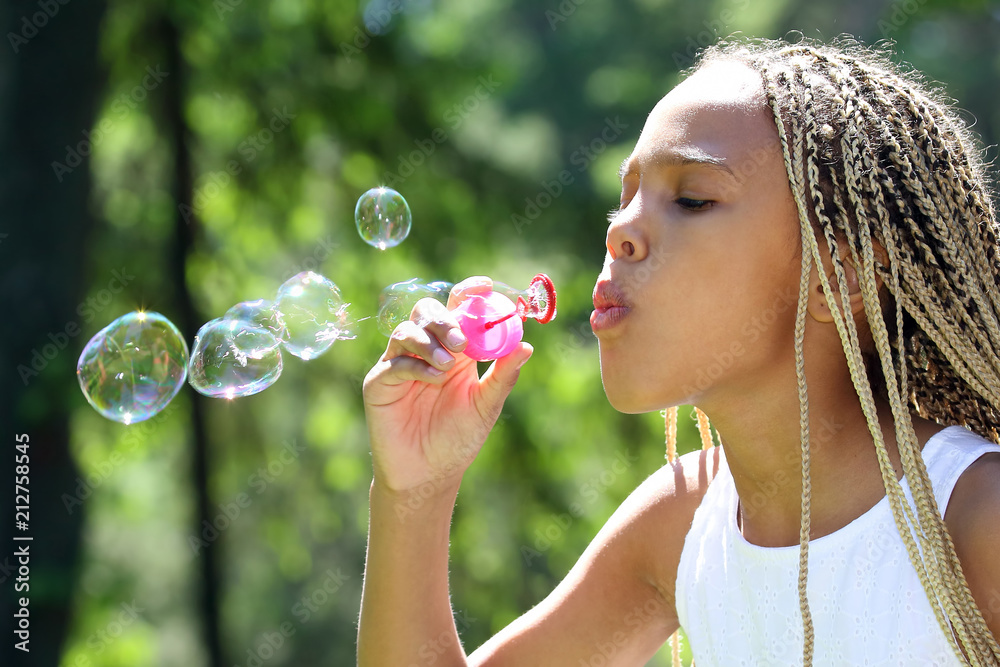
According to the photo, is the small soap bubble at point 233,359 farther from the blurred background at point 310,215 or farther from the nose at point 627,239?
the blurred background at point 310,215

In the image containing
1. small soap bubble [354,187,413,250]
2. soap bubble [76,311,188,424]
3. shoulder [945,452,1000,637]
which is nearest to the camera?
shoulder [945,452,1000,637]

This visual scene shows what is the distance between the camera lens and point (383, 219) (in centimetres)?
261

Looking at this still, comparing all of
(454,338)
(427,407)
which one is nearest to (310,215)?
(427,407)

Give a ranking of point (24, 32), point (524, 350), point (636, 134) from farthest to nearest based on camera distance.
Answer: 1. point (636, 134)
2. point (24, 32)
3. point (524, 350)

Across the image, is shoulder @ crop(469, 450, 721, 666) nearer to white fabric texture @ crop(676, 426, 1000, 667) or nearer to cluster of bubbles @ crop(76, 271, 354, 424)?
white fabric texture @ crop(676, 426, 1000, 667)

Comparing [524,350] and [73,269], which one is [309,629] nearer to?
[73,269]


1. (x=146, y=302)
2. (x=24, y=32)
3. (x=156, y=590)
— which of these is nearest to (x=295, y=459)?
(x=146, y=302)

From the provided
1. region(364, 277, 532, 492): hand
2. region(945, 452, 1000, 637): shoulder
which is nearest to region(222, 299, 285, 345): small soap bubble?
region(364, 277, 532, 492): hand

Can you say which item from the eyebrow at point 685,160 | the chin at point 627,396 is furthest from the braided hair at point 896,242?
the chin at point 627,396

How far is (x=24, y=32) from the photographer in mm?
4254

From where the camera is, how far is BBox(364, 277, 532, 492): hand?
169 centimetres

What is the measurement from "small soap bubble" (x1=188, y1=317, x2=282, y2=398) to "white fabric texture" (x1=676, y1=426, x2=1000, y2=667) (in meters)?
1.06

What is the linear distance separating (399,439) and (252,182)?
12.8 ft

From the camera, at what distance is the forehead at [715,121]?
154 cm
